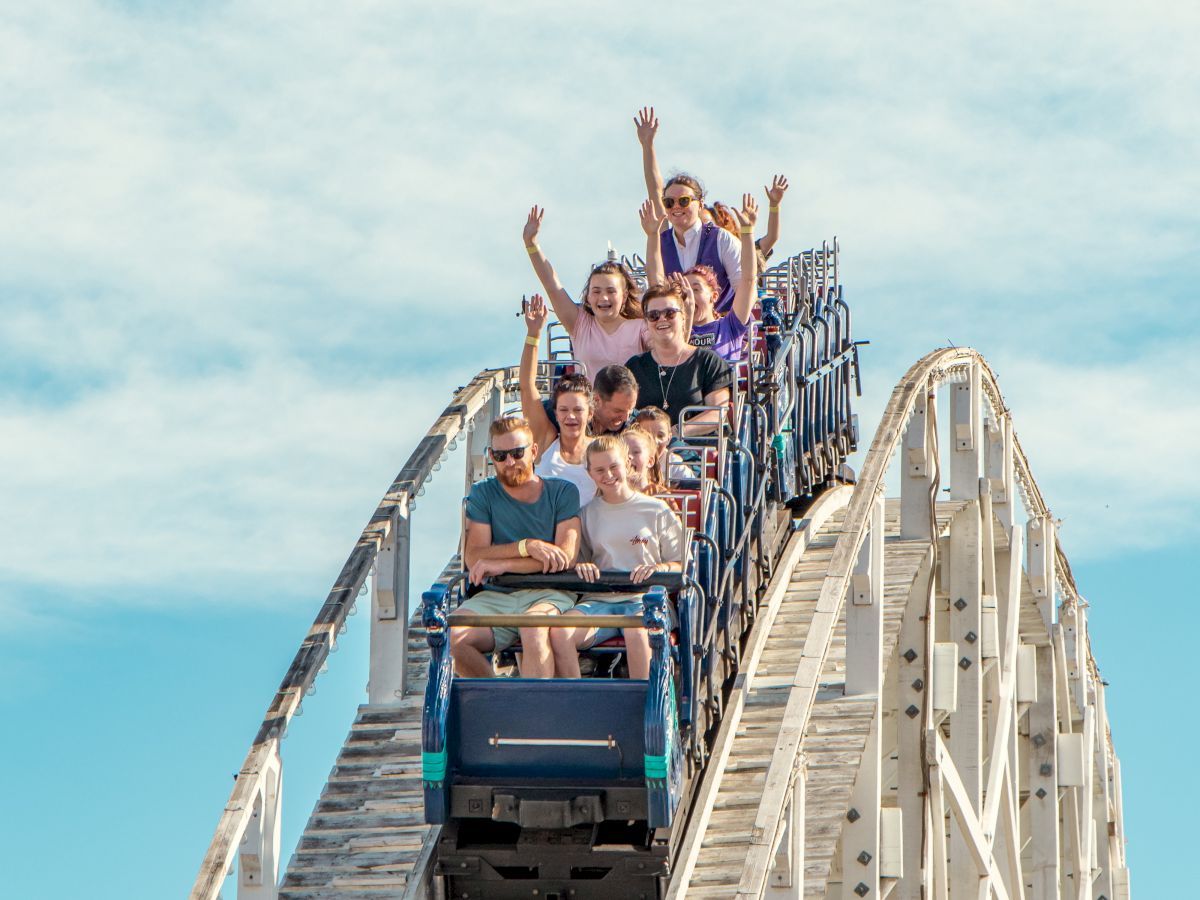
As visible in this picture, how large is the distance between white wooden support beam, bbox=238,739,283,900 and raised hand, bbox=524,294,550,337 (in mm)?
2500

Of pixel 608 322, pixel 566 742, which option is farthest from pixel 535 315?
pixel 566 742

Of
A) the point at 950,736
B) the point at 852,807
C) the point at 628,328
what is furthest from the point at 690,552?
the point at 950,736

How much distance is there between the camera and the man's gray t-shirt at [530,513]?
8.28 metres

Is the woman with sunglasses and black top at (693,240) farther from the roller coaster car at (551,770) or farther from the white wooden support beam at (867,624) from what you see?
the roller coaster car at (551,770)

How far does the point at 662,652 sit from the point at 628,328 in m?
2.85

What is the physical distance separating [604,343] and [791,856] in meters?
2.81

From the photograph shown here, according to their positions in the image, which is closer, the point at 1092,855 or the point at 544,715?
the point at 544,715

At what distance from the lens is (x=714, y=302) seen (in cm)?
1105

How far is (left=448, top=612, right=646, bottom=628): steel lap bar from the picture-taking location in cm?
778

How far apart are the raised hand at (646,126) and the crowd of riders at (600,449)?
4.29 feet

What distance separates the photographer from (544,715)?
7.78 meters

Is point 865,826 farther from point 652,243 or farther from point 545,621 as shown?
point 545,621

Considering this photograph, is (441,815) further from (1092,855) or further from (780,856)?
(1092,855)

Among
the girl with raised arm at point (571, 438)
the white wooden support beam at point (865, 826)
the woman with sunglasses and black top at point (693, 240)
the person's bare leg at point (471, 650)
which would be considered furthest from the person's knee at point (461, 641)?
the woman with sunglasses and black top at point (693, 240)
